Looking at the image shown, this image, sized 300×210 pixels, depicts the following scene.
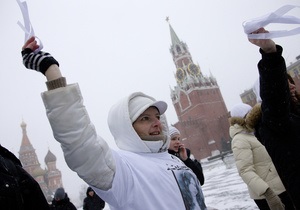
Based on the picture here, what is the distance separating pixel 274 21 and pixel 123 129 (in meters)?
1.11

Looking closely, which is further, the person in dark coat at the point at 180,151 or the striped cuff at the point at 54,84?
the person in dark coat at the point at 180,151

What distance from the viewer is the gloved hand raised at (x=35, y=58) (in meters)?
1.22

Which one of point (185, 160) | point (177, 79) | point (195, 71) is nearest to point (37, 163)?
point (177, 79)

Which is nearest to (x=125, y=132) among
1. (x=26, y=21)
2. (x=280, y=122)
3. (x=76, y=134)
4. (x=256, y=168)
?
(x=76, y=134)

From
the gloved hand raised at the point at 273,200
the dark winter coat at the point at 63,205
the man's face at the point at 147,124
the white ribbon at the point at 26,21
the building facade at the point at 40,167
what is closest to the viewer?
the white ribbon at the point at 26,21

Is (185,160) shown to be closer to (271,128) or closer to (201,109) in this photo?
A: (271,128)

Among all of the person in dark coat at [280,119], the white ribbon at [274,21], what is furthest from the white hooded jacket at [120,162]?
the white ribbon at [274,21]

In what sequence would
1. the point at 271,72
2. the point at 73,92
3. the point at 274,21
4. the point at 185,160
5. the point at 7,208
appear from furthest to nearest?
the point at 185,160 < the point at 271,72 < the point at 274,21 < the point at 73,92 < the point at 7,208

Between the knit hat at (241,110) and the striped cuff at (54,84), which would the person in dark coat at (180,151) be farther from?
the striped cuff at (54,84)

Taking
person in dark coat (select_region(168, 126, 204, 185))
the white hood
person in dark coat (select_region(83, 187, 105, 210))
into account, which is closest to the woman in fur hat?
person in dark coat (select_region(168, 126, 204, 185))

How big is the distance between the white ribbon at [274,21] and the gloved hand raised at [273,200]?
1.60 meters

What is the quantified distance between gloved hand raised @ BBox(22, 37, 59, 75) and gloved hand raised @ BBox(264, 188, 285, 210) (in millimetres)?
2243

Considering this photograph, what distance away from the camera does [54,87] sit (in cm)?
119

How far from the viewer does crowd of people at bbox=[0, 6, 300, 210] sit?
1140mm
